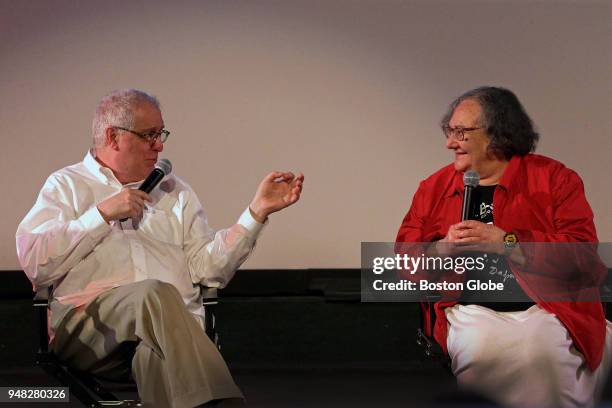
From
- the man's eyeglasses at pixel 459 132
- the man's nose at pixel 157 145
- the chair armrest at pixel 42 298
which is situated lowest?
the chair armrest at pixel 42 298

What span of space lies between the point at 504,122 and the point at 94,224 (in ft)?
4.58

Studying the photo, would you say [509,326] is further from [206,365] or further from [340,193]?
[340,193]

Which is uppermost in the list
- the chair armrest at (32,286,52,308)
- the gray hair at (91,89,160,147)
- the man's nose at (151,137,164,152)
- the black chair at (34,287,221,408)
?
the gray hair at (91,89,160,147)

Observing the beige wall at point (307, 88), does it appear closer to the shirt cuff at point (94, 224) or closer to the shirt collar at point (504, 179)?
the shirt collar at point (504, 179)

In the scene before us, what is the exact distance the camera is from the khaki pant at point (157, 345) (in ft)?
9.15

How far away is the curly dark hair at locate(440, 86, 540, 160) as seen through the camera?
332 centimetres

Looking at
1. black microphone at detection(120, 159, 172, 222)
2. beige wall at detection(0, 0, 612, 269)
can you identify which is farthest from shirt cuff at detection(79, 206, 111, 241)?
beige wall at detection(0, 0, 612, 269)

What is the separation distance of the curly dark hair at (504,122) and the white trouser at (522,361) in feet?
1.87

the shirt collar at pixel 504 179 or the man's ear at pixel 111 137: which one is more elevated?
the man's ear at pixel 111 137

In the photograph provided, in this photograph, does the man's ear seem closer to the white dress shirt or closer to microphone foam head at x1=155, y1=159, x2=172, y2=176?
the white dress shirt

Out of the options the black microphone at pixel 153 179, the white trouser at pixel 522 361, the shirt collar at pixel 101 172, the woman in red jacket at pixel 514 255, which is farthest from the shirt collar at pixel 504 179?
the shirt collar at pixel 101 172

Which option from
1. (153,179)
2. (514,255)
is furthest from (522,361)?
(153,179)

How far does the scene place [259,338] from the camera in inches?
189

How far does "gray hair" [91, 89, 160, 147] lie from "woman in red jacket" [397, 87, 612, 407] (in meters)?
1.01
